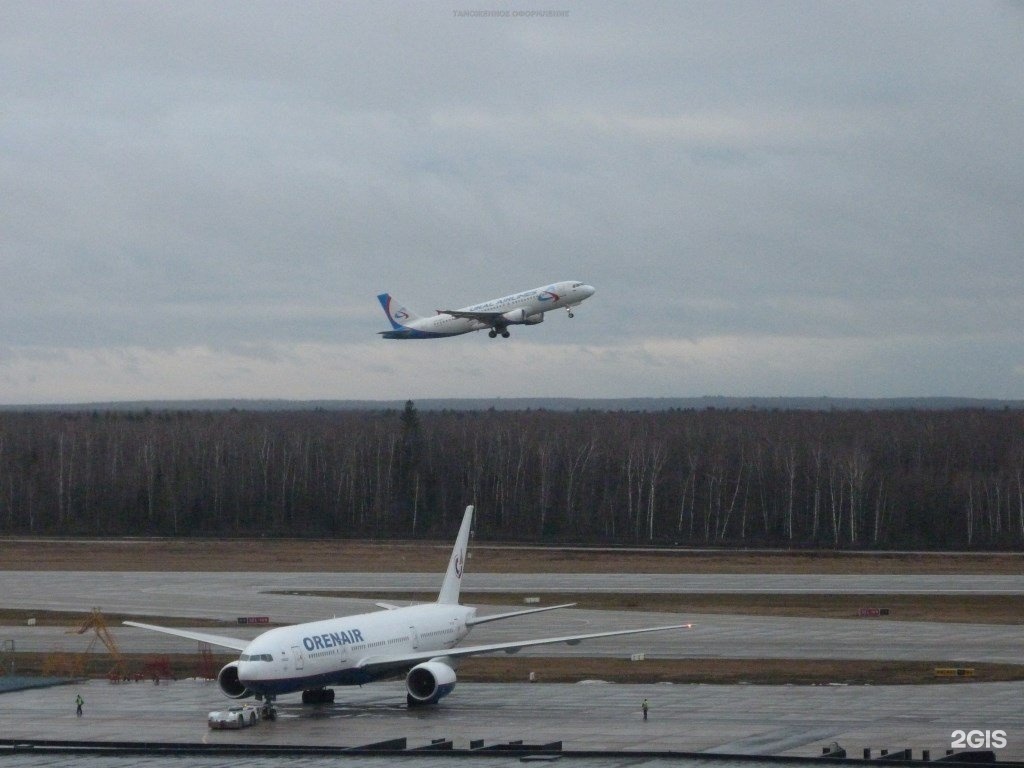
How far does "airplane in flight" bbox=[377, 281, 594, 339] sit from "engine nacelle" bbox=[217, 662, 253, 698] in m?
51.8

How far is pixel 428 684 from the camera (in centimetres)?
6097

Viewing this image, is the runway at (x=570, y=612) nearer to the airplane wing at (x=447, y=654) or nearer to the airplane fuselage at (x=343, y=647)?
the airplane wing at (x=447, y=654)

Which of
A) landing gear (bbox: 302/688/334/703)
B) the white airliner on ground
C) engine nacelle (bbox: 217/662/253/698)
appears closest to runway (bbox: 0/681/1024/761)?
landing gear (bbox: 302/688/334/703)

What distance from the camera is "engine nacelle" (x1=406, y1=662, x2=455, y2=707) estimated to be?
6088 cm

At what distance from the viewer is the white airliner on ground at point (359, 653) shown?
5797 cm

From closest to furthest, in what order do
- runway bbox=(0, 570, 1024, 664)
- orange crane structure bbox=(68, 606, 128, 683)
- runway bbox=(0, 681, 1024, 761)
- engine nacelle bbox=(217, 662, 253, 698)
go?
runway bbox=(0, 681, 1024, 761) < engine nacelle bbox=(217, 662, 253, 698) < orange crane structure bbox=(68, 606, 128, 683) < runway bbox=(0, 570, 1024, 664)

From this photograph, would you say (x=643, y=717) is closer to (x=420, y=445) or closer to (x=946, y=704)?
(x=946, y=704)

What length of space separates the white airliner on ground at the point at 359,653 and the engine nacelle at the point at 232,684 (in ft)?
0.13

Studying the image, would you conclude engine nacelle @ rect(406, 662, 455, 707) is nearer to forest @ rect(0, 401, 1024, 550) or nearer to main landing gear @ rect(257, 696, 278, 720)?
main landing gear @ rect(257, 696, 278, 720)

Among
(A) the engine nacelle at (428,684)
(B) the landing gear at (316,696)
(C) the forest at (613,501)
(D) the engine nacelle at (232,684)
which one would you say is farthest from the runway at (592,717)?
(C) the forest at (613,501)

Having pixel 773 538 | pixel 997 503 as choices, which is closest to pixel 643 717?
pixel 773 538

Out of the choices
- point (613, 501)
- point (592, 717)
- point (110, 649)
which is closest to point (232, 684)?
point (592, 717)

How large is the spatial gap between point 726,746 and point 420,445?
149539 mm

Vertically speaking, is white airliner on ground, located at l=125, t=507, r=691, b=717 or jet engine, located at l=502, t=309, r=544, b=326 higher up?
jet engine, located at l=502, t=309, r=544, b=326
